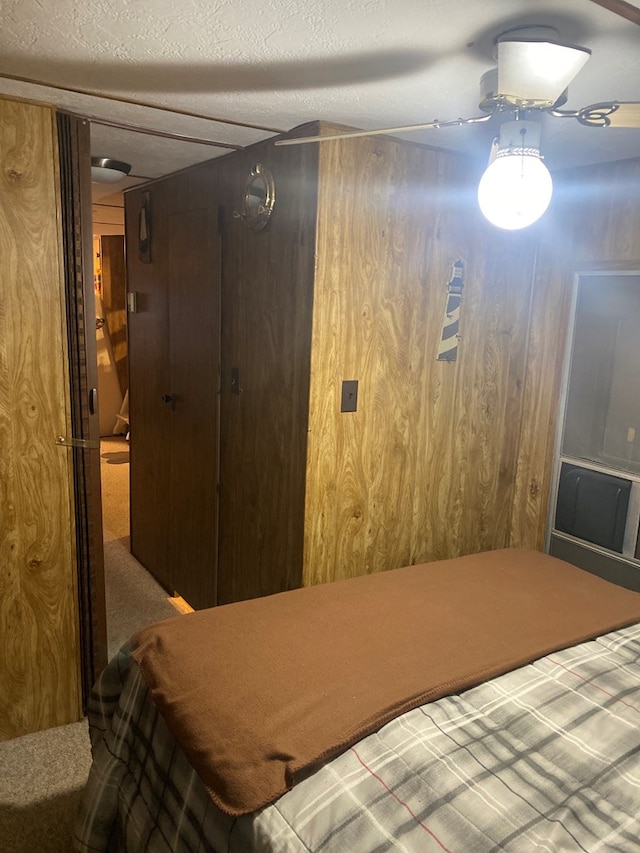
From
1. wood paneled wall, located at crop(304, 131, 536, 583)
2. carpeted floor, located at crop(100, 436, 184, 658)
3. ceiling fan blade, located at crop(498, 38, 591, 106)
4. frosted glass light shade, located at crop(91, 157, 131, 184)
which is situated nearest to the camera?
ceiling fan blade, located at crop(498, 38, 591, 106)

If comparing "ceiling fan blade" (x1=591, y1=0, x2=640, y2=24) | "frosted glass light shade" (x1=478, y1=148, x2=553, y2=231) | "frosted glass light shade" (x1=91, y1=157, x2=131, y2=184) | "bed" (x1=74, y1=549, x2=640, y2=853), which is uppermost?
"frosted glass light shade" (x1=91, y1=157, x2=131, y2=184)

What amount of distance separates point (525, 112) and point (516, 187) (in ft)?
0.52

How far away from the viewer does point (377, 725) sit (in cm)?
137

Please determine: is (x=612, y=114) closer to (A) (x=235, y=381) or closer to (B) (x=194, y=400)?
(A) (x=235, y=381)

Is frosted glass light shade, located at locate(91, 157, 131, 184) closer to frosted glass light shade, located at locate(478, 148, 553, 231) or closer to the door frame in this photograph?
the door frame

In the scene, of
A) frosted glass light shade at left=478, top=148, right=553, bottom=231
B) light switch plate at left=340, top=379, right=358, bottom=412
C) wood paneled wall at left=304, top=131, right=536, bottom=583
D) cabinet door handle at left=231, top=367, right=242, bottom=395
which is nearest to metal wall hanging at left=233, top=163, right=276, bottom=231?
wood paneled wall at left=304, top=131, right=536, bottom=583

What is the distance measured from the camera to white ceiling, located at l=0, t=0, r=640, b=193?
132 centimetres

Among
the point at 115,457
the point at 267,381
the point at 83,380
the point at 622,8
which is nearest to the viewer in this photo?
the point at 622,8

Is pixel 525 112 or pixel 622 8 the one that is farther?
A: pixel 525 112

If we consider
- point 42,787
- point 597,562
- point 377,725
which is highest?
point 377,725

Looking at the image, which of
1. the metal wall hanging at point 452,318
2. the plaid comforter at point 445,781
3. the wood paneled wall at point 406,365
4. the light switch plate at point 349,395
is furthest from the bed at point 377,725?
the metal wall hanging at point 452,318

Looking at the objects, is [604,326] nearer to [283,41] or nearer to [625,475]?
[625,475]

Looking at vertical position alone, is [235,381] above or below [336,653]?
above

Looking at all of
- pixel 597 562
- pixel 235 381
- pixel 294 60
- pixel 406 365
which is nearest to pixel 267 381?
pixel 235 381
